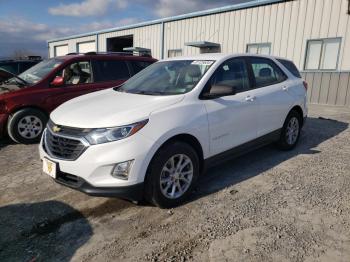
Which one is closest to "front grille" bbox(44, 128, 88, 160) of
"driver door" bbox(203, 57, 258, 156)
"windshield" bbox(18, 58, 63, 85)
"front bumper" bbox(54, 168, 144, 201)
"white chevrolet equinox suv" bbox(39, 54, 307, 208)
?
"white chevrolet equinox suv" bbox(39, 54, 307, 208)

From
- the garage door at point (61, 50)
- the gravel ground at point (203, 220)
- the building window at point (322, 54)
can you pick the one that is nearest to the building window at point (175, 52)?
the building window at point (322, 54)

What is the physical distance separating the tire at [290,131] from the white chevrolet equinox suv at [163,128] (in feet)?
1.74

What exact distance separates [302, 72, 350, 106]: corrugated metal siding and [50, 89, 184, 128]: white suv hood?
32.0ft

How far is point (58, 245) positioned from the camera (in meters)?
2.86

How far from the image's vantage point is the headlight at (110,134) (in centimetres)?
309

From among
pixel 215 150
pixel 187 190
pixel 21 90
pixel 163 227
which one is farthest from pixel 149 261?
pixel 21 90

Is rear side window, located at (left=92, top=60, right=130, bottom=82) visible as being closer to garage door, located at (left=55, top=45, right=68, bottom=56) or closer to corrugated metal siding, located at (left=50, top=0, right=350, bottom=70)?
corrugated metal siding, located at (left=50, top=0, right=350, bottom=70)

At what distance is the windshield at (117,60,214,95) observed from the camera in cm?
392

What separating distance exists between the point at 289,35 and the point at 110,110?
11.0 metres

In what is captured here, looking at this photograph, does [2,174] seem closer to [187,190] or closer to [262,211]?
[187,190]

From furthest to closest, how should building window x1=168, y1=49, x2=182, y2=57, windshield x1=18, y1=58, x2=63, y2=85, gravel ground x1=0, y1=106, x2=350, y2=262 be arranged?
building window x1=168, y1=49, x2=182, y2=57, windshield x1=18, y1=58, x2=63, y2=85, gravel ground x1=0, y1=106, x2=350, y2=262

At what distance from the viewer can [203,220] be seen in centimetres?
326

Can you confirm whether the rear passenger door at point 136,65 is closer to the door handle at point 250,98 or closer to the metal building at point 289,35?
the door handle at point 250,98

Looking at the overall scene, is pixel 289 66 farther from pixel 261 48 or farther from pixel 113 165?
pixel 261 48
